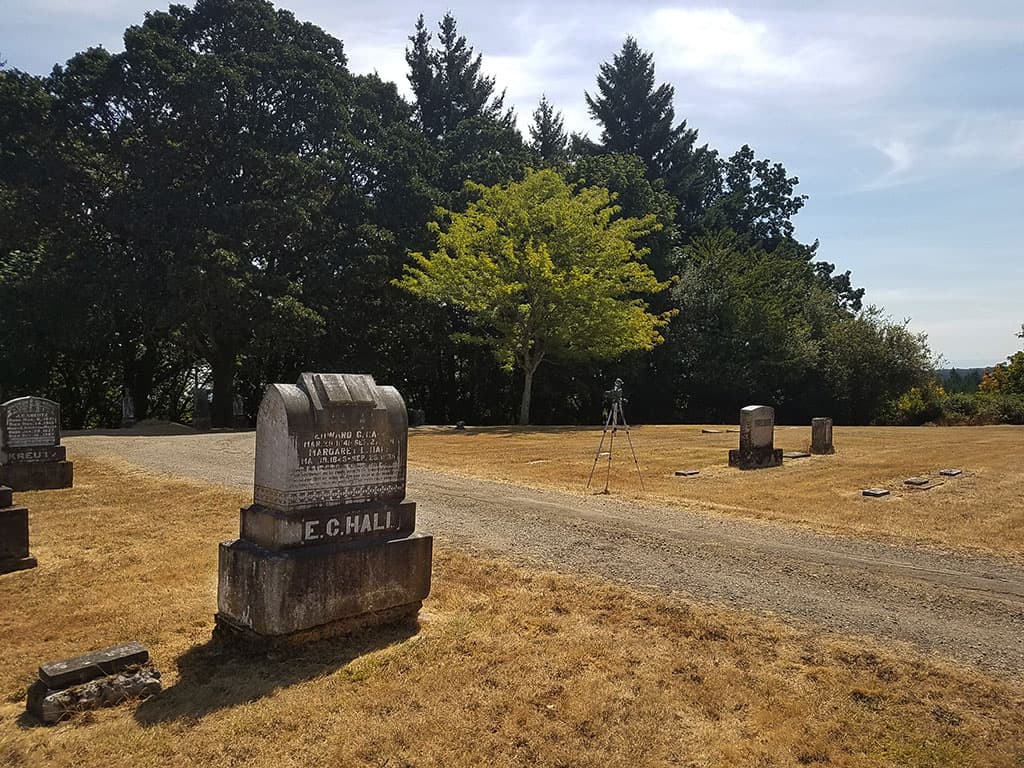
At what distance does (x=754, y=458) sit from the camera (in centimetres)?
1409

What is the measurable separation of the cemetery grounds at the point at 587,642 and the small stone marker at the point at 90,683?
131 mm

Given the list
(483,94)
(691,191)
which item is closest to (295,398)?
(483,94)

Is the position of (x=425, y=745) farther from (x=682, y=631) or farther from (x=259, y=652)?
(x=682, y=631)

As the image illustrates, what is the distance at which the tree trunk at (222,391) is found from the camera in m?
24.9

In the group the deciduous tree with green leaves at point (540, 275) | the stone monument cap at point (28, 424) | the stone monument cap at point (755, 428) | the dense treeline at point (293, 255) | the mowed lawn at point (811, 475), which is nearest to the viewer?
the mowed lawn at point (811, 475)

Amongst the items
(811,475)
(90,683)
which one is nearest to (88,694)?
(90,683)

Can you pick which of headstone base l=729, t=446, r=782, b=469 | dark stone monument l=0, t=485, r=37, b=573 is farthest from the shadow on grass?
headstone base l=729, t=446, r=782, b=469

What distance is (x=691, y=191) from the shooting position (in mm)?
43344

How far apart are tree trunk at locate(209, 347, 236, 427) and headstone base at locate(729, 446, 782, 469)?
17.6 metres

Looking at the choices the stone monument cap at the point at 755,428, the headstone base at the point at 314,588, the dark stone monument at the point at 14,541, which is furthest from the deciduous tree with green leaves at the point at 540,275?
the headstone base at the point at 314,588

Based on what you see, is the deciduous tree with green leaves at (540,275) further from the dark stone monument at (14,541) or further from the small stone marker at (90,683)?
the small stone marker at (90,683)

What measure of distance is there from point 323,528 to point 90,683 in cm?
160

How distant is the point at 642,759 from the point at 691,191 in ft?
142

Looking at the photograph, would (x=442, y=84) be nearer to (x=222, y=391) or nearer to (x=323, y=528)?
(x=222, y=391)
